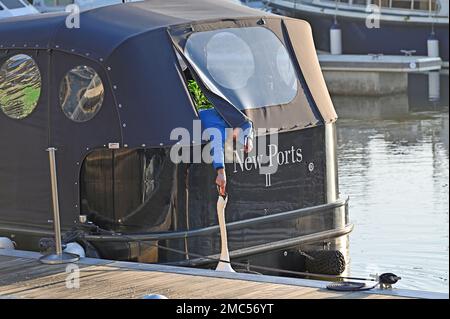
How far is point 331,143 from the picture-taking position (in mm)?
10469

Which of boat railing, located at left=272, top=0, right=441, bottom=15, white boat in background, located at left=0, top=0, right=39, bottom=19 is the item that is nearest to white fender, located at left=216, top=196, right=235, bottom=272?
white boat in background, located at left=0, top=0, right=39, bottom=19

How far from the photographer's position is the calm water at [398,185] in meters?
13.2

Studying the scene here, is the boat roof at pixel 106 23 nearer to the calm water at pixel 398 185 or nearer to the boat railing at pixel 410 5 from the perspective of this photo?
the calm water at pixel 398 185

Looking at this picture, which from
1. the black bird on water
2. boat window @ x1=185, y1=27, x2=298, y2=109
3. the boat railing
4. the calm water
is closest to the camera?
the black bird on water

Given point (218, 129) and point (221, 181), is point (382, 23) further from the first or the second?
point (221, 181)

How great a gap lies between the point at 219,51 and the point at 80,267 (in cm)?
207

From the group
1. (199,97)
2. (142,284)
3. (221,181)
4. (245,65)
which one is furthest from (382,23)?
(142,284)

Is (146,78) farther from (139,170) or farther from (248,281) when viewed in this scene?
(248,281)

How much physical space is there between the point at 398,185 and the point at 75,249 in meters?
9.33

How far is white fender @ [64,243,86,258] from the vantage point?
9156 millimetres

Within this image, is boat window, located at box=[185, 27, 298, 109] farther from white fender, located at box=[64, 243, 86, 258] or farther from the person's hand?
white fender, located at box=[64, 243, 86, 258]

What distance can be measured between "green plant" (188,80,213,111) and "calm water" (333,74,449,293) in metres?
3.58

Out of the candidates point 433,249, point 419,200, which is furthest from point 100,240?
point 419,200

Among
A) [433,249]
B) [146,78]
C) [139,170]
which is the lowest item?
[433,249]
